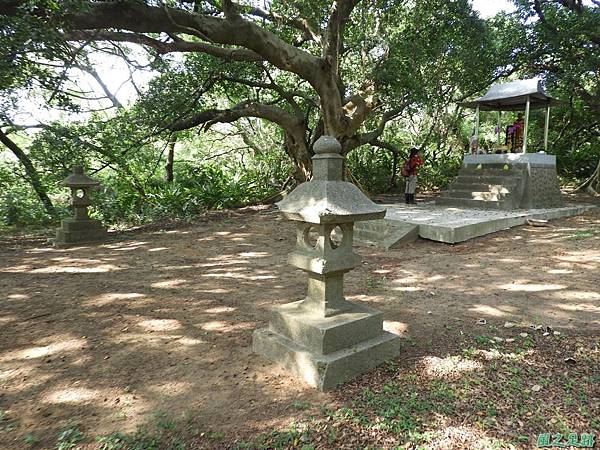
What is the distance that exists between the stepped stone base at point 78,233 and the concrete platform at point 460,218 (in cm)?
597

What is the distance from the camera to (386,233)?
24.6ft

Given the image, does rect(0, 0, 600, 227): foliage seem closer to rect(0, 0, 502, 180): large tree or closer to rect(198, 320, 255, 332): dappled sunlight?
rect(0, 0, 502, 180): large tree

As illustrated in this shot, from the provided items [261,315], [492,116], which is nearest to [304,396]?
[261,315]

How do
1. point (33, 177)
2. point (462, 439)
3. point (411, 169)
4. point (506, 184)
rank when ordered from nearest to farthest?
point (462, 439) → point (33, 177) → point (506, 184) → point (411, 169)

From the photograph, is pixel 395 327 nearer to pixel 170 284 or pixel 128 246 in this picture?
pixel 170 284

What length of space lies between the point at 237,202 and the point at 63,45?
22.4 feet

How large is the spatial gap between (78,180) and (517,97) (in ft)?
34.9

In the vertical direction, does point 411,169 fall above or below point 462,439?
above

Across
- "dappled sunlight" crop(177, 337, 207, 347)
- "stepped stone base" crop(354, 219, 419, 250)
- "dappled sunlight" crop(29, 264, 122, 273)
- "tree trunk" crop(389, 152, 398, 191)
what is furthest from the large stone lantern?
"tree trunk" crop(389, 152, 398, 191)

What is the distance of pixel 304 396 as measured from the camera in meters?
2.68

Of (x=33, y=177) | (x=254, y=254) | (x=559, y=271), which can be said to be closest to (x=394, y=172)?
(x=254, y=254)

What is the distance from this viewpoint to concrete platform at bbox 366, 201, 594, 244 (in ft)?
23.4

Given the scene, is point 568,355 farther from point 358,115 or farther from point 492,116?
point 492,116

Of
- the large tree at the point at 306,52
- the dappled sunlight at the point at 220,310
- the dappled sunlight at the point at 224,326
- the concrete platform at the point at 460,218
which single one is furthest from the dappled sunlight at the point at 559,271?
the large tree at the point at 306,52
